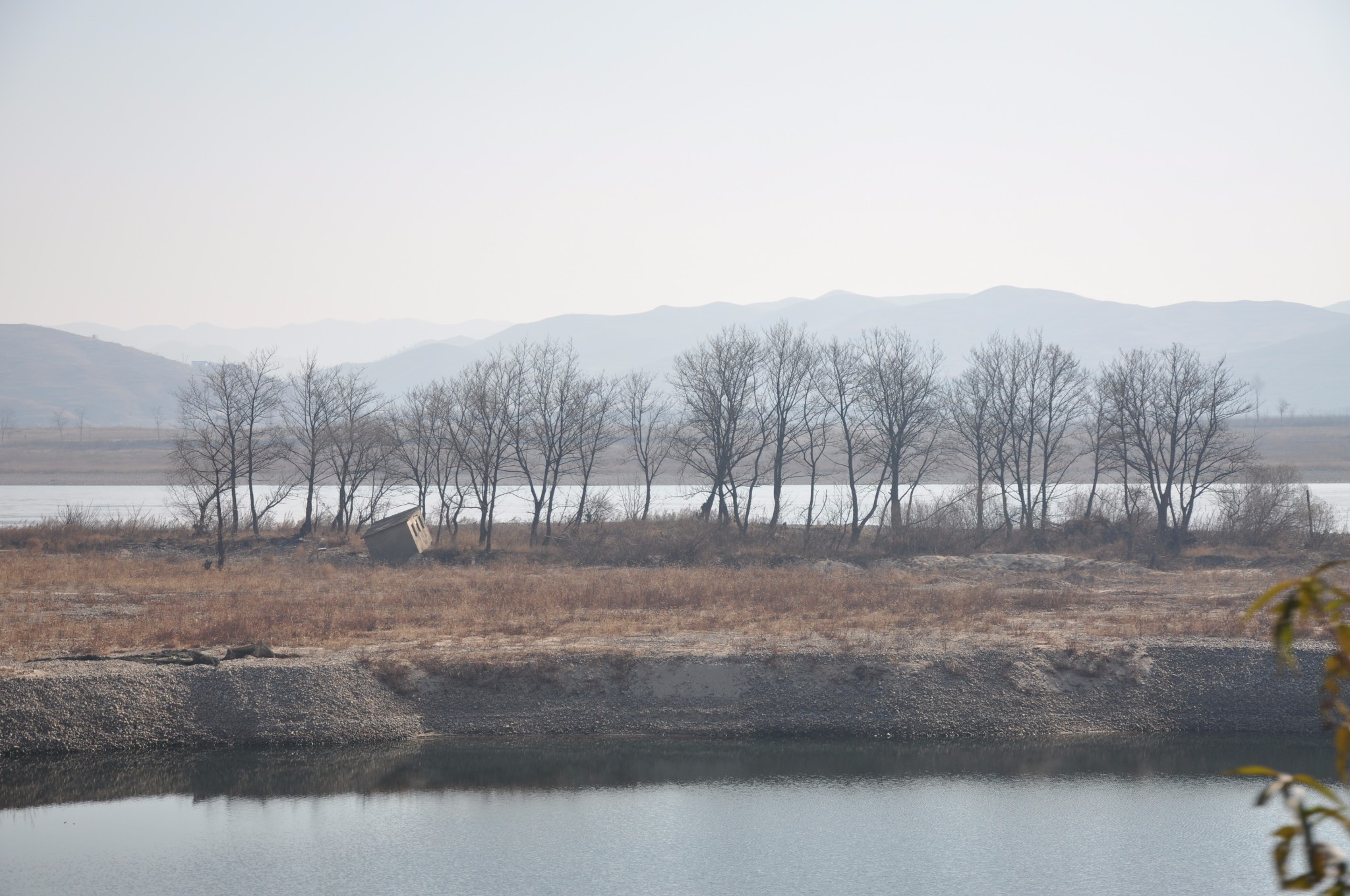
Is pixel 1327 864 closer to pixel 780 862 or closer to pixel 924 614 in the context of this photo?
pixel 780 862

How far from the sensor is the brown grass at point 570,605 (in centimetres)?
2559

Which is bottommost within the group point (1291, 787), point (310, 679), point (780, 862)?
point (780, 862)

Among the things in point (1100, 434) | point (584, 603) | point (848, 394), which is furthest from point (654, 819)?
point (1100, 434)

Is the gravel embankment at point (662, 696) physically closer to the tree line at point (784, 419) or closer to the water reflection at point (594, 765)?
the water reflection at point (594, 765)

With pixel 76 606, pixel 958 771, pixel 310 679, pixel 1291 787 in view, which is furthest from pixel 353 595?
pixel 1291 787

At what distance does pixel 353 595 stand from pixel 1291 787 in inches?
1278

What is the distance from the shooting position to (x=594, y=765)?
2041 centimetres

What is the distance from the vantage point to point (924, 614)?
96.6ft

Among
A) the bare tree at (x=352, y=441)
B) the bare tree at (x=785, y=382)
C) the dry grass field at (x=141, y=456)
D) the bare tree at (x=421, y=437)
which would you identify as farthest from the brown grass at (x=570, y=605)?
the dry grass field at (x=141, y=456)

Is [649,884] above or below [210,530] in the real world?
below

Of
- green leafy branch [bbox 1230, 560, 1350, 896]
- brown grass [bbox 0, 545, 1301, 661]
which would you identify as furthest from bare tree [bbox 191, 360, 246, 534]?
green leafy branch [bbox 1230, 560, 1350, 896]

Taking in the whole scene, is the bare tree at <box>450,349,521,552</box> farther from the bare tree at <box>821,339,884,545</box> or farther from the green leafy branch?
the green leafy branch

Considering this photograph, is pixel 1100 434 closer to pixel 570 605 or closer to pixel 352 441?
pixel 570 605

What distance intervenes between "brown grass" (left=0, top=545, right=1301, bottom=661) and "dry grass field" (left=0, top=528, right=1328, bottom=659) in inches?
4.4
